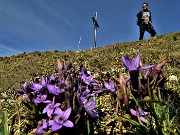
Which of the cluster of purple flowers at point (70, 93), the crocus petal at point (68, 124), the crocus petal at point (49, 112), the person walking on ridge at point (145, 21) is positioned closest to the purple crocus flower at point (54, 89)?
the cluster of purple flowers at point (70, 93)

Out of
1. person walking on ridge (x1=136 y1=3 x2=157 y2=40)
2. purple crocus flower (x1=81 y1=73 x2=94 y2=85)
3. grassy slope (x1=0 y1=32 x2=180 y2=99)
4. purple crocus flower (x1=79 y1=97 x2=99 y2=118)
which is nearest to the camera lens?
purple crocus flower (x1=79 y1=97 x2=99 y2=118)

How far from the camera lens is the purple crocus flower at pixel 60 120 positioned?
6.22ft

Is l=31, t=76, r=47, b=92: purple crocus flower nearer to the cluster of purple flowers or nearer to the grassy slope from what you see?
the cluster of purple flowers

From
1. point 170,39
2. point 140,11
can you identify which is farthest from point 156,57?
point 140,11

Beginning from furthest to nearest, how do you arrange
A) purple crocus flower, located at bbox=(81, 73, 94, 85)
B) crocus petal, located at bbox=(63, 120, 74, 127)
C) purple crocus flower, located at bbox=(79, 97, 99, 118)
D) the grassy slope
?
the grassy slope < purple crocus flower, located at bbox=(81, 73, 94, 85) < purple crocus flower, located at bbox=(79, 97, 99, 118) < crocus petal, located at bbox=(63, 120, 74, 127)

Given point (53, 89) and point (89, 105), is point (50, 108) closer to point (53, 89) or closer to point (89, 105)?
point (53, 89)

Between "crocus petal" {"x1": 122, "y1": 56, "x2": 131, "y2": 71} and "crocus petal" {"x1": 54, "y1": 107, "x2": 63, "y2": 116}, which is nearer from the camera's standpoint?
"crocus petal" {"x1": 54, "y1": 107, "x2": 63, "y2": 116}

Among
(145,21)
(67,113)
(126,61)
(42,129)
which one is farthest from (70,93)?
(145,21)

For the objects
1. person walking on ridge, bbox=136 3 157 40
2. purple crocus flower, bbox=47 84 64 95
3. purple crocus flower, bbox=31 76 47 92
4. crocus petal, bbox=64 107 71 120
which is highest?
person walking on ridge, bbox=136 3 157 40

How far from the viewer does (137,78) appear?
2309 millimetres

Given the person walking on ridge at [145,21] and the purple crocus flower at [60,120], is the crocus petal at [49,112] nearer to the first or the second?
the purple crocus flower at [60,120]

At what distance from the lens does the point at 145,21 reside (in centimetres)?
1930

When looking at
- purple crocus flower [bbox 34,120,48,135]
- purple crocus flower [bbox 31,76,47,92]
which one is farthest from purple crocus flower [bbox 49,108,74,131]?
purple crocus flower [bbox 31,76,47,92]

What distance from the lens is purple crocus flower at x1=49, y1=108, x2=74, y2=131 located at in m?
1.90
